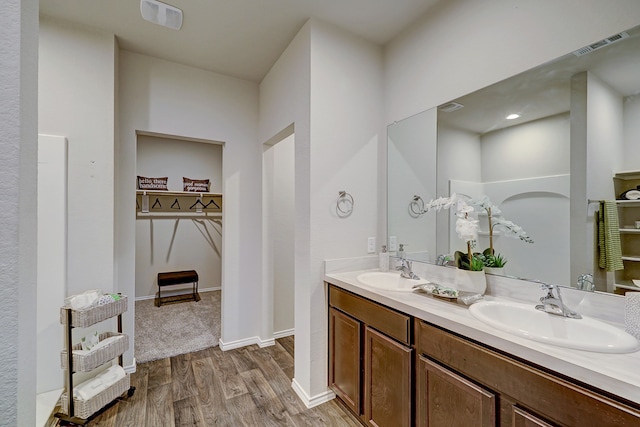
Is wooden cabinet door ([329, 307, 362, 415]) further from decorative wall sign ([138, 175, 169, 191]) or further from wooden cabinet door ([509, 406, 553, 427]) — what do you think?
decorative wall sign ([138, 175, 169, 191])

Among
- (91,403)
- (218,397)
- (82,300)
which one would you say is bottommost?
(218,397)

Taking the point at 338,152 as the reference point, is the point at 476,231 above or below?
below

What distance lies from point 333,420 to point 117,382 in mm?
1575

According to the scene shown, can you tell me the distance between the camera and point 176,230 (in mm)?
4746

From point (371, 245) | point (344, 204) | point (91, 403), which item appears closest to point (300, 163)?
point (344, 204)

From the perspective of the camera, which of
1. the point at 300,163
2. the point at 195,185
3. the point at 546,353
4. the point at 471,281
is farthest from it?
the point at 195,185

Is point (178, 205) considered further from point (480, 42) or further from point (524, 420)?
point (524, 420)

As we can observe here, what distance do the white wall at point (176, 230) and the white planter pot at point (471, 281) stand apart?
14.5 feet

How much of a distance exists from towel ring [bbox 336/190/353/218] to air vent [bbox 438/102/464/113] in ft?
2.91

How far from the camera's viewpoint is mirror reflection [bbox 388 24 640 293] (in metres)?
1.16

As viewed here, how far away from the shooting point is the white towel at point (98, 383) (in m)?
1.80

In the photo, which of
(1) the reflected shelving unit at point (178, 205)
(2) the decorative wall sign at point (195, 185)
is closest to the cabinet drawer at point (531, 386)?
(1) the reflected shelving unit at point (178, 205)

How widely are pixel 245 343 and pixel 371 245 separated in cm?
178

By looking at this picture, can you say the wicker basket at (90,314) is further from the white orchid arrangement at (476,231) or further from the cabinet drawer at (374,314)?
the white orchid arrangement at (476,231)
